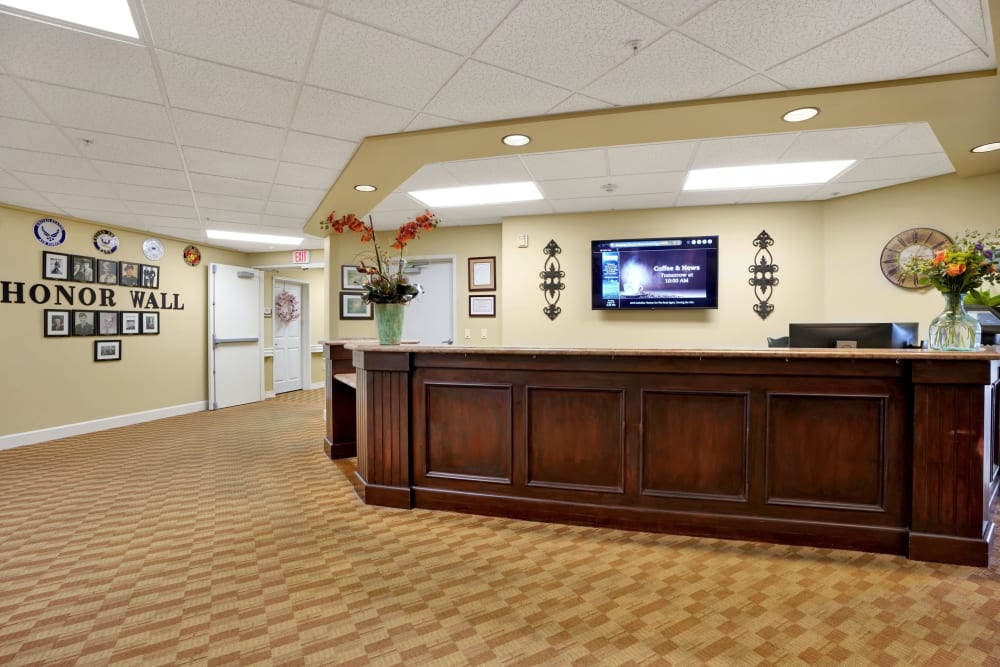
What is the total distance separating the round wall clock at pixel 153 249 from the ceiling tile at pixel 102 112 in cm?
408

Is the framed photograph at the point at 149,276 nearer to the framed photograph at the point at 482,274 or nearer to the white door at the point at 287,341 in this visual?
the white door at the point at 287,341

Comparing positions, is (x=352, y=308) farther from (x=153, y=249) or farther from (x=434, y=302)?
(x=153, y=249)

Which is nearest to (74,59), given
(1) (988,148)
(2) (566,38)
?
(2) (566,38)

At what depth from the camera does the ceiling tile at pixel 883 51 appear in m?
2.11

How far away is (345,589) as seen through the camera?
221 centimetres

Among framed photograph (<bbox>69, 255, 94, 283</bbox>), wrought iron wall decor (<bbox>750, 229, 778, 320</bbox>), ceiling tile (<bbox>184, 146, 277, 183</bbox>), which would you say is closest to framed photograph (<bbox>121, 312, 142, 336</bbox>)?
framed photograph (<bbox>69, 255, 94, 283</bbox>)

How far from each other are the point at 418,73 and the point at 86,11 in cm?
140

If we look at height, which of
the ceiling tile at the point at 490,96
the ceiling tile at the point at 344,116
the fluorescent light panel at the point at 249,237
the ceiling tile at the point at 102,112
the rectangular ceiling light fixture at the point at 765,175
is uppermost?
the rectangular ceiling light fixture at the point at 765,175

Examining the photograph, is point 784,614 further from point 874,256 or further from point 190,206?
point 190,206

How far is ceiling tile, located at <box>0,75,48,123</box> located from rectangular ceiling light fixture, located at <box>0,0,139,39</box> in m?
0.78

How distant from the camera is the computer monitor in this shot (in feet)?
9.51

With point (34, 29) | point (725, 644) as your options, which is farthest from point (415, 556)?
point (34, 29)

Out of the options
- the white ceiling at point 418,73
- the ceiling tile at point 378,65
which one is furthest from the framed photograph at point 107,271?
the ceiling tile at point 378,65

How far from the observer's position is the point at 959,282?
8.32ft
